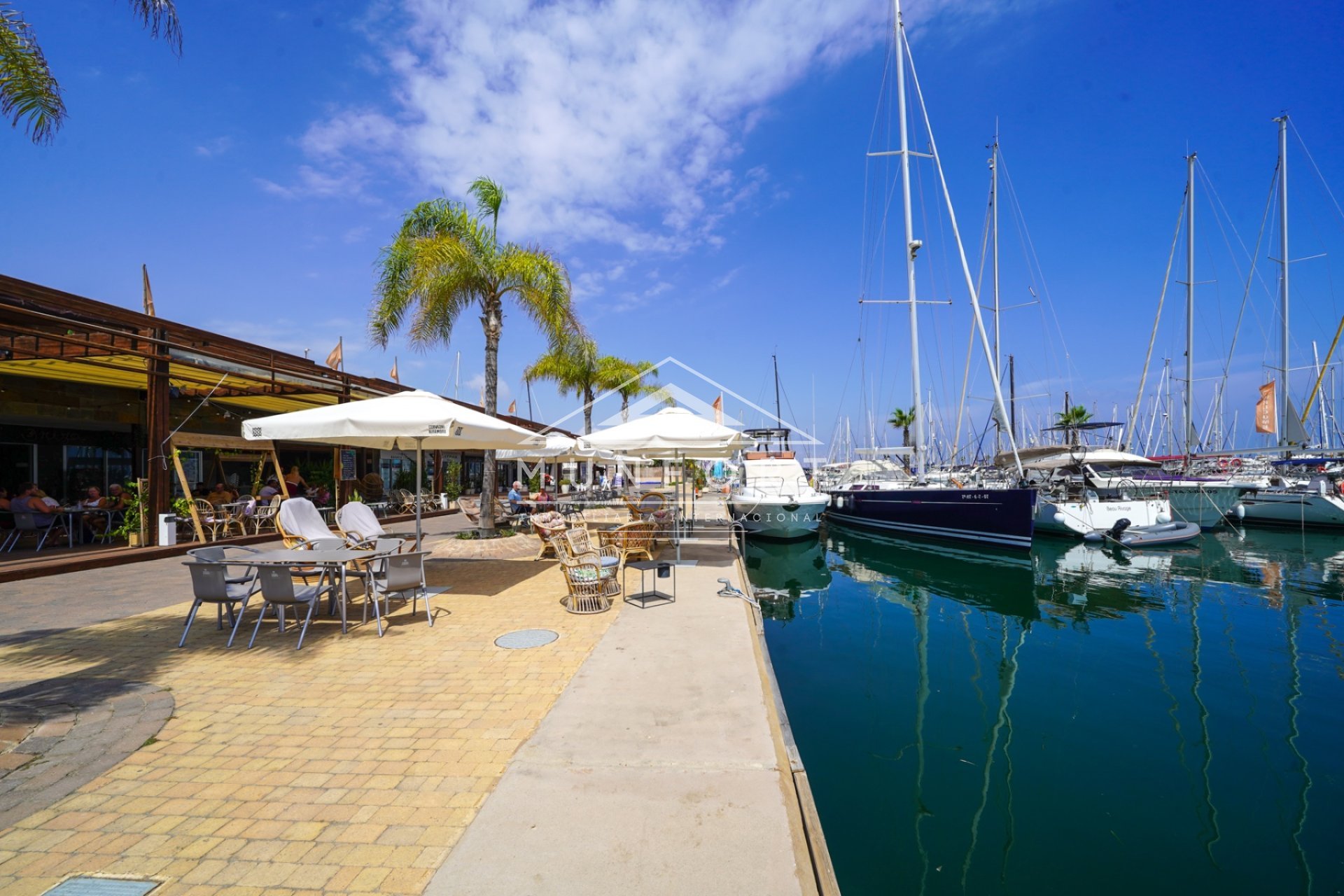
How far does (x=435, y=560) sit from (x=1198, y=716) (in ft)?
33.6

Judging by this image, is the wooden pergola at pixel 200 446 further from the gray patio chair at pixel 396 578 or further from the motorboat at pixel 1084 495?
the motorboat at pixel 1084 495

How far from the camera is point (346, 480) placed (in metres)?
14.6

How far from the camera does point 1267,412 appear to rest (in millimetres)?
22172

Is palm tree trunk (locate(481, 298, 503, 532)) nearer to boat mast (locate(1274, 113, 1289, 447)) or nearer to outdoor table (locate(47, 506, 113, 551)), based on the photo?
outdoor table (locate(47, 506, 113, 551))

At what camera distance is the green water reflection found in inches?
146

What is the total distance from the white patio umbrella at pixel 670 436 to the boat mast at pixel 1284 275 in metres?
23.2

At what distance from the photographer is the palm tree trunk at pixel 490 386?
12508mm

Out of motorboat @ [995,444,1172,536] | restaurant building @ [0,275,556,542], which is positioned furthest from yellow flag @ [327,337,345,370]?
motorboat @ [995,444,1172,536]

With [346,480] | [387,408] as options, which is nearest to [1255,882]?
[387,408]

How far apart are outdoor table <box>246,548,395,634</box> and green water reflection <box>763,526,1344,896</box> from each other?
14.8 ft

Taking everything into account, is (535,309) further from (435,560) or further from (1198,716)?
(1198,716)

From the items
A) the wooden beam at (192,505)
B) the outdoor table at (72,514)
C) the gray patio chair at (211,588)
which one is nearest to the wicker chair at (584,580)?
the gray patio chair at (211,588)

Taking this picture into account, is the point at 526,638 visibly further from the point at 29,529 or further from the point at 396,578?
the point at 29,529

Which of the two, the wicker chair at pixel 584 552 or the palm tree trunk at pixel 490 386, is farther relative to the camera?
the palm tree trunk at pixel 490 386
